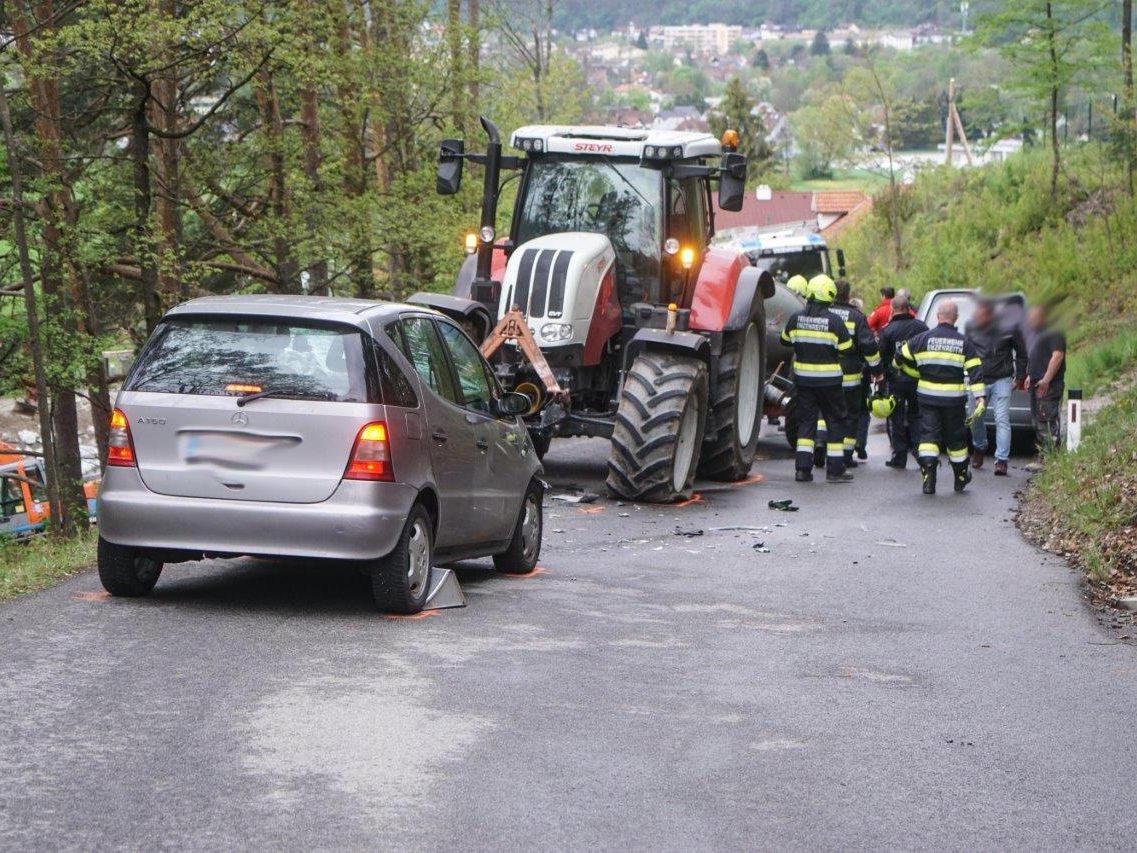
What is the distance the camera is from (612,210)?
15047mm

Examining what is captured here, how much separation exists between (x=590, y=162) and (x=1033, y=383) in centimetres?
493

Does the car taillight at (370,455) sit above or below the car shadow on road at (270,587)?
above

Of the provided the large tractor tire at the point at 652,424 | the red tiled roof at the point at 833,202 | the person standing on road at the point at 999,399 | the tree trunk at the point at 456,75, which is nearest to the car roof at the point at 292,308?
the large tractor tire at the point at 652,424

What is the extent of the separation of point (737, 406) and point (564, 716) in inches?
381

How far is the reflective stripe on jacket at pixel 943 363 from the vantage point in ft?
51.6

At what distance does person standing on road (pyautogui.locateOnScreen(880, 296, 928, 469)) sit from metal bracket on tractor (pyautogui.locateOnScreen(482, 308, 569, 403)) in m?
4.86

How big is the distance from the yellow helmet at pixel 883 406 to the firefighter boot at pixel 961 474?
1.64 metres

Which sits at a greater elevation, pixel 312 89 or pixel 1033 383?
pixel 312 89

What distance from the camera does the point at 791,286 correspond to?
77.4 ft

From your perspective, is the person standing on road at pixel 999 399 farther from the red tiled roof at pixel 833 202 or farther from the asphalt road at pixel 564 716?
the red tiled roof at pixel 833 202

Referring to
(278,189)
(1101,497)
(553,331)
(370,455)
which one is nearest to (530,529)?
(370,455)

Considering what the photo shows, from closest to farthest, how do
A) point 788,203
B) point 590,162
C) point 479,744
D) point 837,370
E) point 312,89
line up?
point 479,744
point 590,162
point 837,370
point 312,89
point 788,203

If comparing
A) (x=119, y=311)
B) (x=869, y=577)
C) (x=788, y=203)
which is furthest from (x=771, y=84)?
(x=869, y=577)

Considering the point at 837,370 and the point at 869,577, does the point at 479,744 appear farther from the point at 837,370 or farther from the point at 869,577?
the point at 837,370
